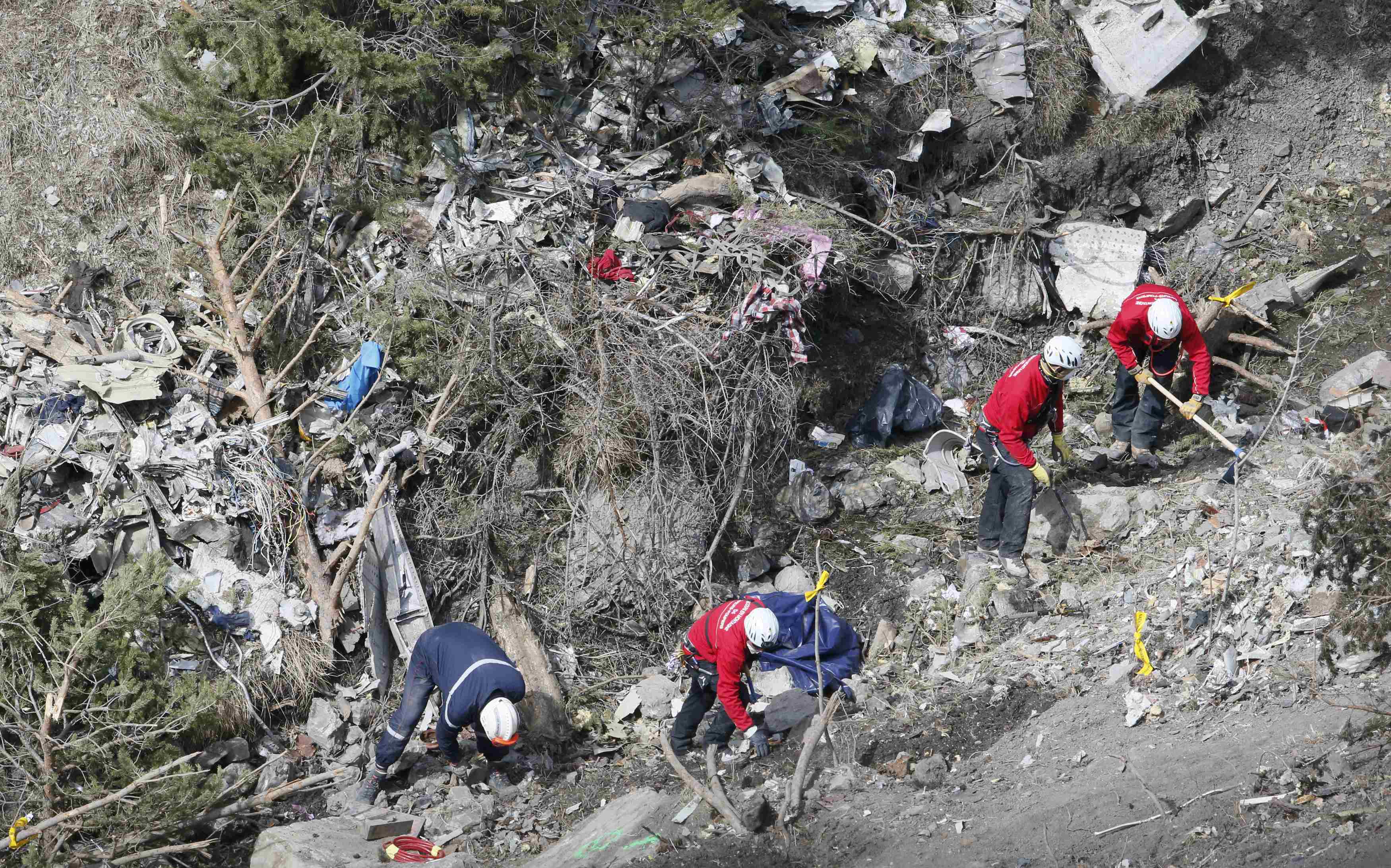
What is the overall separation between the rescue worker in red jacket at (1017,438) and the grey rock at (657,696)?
1.97 meters

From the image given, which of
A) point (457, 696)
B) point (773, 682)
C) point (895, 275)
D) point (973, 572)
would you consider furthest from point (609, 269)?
point (457, 696)

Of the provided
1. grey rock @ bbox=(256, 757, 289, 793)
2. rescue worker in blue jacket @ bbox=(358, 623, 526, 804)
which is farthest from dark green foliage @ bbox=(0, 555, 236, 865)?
rescue worker in blue jacket @ bbox=(358, 623, 526, 804)

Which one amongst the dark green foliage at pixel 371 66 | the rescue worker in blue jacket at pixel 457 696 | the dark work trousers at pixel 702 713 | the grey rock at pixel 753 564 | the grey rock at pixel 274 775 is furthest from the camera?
the dark green foliage at pixel 371 66

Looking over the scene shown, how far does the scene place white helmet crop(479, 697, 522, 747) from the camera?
4766 mm

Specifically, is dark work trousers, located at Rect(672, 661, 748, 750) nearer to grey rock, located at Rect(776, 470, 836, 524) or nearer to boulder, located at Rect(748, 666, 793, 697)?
boulder, located at Rect(748, 666, 793, 697)

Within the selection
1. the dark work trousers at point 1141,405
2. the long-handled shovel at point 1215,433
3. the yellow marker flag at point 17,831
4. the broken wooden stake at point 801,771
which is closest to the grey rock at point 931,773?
the broken wooden stake at point 801,771

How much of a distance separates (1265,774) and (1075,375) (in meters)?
4.35

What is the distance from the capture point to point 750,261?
271 inches

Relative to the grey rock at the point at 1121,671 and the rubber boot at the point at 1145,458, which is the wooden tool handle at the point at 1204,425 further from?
the grey rock at the point at 1121,671

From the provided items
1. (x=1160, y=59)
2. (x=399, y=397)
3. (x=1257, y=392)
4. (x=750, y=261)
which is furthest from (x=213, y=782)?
(x=1160, y=59)

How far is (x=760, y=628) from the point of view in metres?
4.58

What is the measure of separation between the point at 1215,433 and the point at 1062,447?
2.65 ft

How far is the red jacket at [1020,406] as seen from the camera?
5.57 m

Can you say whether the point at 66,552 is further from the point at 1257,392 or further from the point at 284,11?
the point at 1257,392
